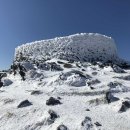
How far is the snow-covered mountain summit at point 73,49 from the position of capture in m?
61.7

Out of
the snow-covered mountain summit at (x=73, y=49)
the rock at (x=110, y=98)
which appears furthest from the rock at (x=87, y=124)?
the snow-covered mountain summit at (x=73, y=49)

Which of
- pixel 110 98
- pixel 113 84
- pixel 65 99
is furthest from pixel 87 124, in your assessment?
A: pixel 113 84

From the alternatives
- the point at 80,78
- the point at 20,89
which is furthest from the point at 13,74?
the point at 80,78

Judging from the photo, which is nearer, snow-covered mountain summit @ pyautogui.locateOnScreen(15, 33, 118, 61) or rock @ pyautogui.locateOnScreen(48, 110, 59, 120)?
rock @ pyautogui.locateOnScreen(48, 110, 59, 120)

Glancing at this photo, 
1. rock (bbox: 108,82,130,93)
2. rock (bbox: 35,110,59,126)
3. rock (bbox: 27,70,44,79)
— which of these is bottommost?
rock (bbox: 35,110,59,126)

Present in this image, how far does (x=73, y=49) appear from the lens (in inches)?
2464

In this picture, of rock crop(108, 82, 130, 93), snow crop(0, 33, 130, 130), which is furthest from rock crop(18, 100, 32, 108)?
rock crop(108, 82, 130, 93)

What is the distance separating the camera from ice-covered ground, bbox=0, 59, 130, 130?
25.3 metres

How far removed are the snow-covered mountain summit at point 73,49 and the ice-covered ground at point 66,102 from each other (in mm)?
16715

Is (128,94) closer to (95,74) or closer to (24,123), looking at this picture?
(95,74)

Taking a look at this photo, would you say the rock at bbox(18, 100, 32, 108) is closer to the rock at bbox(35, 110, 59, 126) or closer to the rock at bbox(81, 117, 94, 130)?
the rock at bbox(35, 110, 59, 126)

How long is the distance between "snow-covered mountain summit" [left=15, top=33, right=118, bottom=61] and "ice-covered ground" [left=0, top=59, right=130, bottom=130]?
16.7m

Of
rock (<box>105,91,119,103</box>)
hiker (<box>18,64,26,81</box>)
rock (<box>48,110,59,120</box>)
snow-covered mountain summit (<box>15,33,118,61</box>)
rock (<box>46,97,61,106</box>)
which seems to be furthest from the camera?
snow-covered mountain summit (<box>15,33,118,61</box>)

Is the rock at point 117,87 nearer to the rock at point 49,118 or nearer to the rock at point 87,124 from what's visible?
the rock at point 87,124
